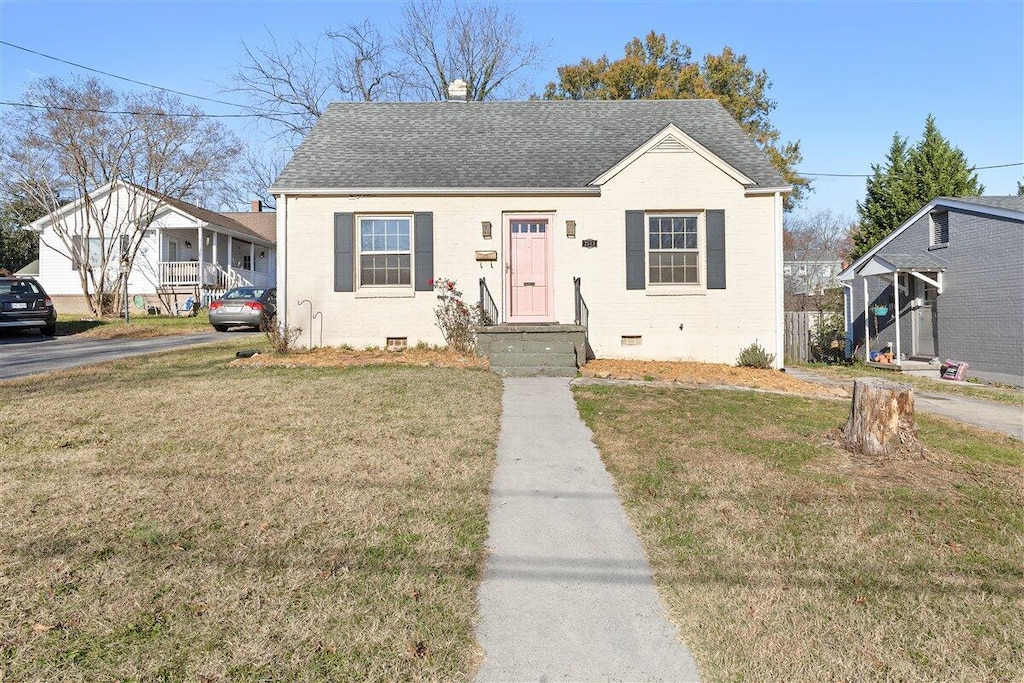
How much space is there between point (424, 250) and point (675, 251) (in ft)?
16.2

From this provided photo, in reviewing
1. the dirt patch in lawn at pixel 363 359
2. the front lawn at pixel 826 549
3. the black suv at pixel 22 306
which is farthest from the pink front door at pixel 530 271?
the black suv at pixel 22 306

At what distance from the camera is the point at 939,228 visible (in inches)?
641

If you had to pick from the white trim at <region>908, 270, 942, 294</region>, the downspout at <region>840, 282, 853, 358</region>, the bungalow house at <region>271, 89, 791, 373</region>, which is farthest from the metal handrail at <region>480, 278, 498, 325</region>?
the downspout at <region>840, 282, 853, 358</region>

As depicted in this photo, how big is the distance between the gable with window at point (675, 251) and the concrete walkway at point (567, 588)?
7067 mm

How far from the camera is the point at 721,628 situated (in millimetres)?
2619

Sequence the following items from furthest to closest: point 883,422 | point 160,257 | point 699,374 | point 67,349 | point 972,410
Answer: point 160,257
point 67,349
point 699,374
point 972,410
point 883,422

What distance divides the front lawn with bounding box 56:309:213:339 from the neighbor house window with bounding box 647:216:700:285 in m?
13.6

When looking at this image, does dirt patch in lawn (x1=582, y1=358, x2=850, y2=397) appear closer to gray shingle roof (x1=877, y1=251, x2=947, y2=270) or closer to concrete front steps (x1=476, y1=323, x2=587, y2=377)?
concrete front steps (x1=476, y1=323, x2=587, y2=377)

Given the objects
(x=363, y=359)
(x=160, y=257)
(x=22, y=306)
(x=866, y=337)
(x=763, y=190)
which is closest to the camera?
(x=363, y=359)

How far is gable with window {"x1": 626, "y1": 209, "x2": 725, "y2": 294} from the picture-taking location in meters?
11.5

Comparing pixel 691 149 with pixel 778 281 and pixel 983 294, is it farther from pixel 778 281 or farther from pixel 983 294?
pixel 983 294

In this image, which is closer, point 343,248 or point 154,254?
point 343,248

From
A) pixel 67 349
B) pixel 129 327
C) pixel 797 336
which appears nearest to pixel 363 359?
pixel 67 349

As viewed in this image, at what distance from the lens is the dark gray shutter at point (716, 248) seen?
11.5 m
